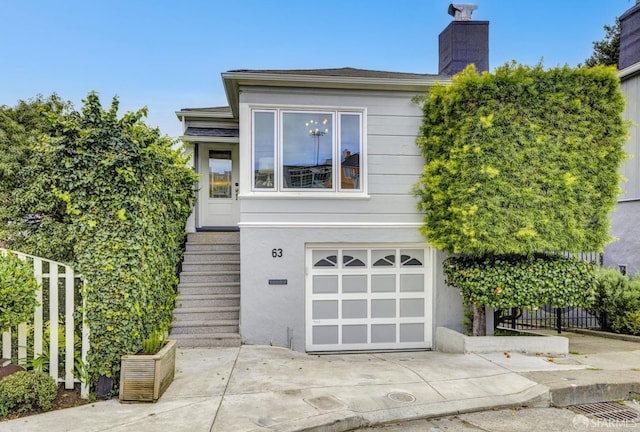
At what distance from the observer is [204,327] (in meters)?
7.05

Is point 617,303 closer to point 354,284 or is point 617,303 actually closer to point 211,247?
point 354,284

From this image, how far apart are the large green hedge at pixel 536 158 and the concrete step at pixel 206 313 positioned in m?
4.15

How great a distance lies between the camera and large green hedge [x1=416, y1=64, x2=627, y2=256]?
6086 millimetres

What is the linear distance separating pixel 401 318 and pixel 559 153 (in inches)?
152

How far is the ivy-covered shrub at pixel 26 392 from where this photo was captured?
398 centimetres

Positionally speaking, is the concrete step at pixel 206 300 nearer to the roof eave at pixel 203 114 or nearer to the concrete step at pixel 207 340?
the concrete step at pixel 207 340

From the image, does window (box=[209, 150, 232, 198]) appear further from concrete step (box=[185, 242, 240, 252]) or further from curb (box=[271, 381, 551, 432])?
curb (box=[271, 381, 551, 432])

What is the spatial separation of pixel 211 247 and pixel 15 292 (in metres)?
4.70

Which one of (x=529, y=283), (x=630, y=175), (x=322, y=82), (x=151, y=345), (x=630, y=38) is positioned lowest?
(x=151, y=345)

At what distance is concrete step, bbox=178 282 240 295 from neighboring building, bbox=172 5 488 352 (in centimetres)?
80

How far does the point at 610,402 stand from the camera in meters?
4.96

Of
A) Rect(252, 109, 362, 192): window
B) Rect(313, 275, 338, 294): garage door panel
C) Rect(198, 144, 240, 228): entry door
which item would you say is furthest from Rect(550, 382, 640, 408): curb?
Rect(198, 144, 240, 228): entry door

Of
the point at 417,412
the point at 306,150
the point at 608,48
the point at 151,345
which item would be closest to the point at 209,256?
the point at 306,150

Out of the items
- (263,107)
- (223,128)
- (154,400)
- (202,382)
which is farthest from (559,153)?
(223,128)
